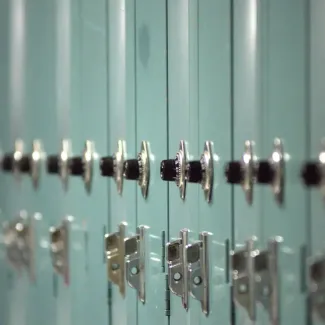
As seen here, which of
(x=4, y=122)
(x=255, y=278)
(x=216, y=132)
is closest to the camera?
(x=255, y=278)

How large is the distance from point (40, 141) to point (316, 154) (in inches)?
38.0

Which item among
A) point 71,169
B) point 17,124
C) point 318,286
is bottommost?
point 318,286

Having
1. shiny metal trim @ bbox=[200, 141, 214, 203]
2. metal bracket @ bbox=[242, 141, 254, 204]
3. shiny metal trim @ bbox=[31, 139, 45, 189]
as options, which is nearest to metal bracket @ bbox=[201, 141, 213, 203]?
shiny metal trim @ bbox=[200, 141, 214, 203]

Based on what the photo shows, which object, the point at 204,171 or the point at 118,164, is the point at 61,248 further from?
the point at 204,171

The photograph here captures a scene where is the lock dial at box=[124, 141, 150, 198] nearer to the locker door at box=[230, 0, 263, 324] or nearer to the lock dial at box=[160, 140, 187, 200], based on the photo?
the lock dial at box=[160, 140, 187, 200]

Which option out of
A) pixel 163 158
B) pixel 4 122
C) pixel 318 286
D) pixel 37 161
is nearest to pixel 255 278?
pixel 318 286

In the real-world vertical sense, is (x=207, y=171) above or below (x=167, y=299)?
above

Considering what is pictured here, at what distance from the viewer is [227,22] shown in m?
1.00

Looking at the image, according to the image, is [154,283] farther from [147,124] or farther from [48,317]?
[48,317]

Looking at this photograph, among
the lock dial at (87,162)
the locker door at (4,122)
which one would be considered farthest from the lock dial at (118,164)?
the locker door at (4,122)

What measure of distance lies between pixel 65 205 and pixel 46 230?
0.14 metres

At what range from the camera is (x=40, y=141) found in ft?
5.35

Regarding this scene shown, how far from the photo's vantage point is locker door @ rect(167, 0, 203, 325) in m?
1.08

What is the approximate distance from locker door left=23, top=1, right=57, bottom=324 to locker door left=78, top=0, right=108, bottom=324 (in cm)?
15
